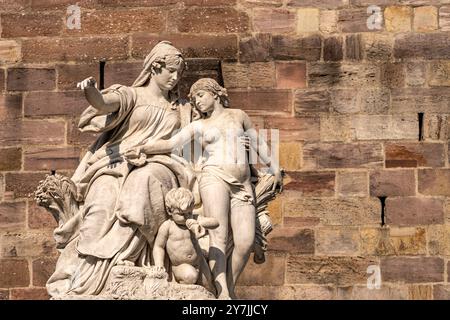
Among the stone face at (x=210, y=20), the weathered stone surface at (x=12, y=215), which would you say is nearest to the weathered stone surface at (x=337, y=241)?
the stone face at (x=210, y=20)

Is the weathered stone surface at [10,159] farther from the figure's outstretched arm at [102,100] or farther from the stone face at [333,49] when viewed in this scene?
the figure's outstretched arm at [102,100]

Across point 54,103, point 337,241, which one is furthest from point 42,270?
point 337,241

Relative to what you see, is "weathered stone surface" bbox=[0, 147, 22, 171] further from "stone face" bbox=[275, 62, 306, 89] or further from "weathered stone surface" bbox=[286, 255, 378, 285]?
"weathered stone surface" bbox=[286, 255, 378, 285]

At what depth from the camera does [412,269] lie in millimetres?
13438

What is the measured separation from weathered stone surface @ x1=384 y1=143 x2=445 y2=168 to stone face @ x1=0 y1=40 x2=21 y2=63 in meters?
2.76

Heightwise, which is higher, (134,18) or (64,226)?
(134,18)

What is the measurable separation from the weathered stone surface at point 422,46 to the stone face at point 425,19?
57 millimetres

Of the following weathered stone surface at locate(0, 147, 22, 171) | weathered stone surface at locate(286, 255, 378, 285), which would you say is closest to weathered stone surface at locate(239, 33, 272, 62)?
weathered stone surface at locate(286, 255, 378, 285)

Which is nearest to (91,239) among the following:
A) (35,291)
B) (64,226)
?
(64,226)

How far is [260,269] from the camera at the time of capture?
1351 cm

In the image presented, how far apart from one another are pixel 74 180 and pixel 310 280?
8.12 feet

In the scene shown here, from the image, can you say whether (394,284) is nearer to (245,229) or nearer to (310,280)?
(310,280)

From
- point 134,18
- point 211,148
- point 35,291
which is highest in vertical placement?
point 134,18
